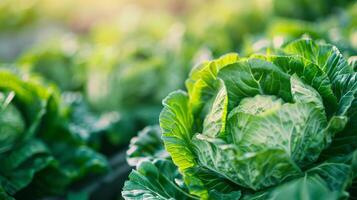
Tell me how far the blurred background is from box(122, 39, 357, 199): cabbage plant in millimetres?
610

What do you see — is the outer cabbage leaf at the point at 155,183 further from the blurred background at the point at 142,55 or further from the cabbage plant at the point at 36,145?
the blurred background at the point at 142,55

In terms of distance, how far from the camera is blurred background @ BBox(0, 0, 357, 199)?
3.75 m

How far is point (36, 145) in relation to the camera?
3.12 meters

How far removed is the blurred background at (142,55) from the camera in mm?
3754

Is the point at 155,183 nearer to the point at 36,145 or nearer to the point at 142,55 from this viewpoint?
the point at 36,145

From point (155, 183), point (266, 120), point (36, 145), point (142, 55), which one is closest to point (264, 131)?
point (266, 120)

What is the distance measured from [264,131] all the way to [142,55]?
282 centimetres

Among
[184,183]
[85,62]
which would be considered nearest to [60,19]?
[85,62]

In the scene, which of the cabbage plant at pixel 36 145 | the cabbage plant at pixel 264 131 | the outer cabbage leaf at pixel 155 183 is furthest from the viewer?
the cabbage plant at pixel 36 145

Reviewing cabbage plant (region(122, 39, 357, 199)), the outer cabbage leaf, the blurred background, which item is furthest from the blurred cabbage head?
the blurred background

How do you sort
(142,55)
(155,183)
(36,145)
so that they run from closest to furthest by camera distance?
1. (155,183)
2. (36,145)
3. (142,55)

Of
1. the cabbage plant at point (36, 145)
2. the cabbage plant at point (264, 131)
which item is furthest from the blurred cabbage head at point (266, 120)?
the cabbage plant at point (36, 145)

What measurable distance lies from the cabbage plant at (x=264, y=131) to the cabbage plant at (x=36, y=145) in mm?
1009

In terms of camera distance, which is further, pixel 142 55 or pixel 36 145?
pixel 142 55
